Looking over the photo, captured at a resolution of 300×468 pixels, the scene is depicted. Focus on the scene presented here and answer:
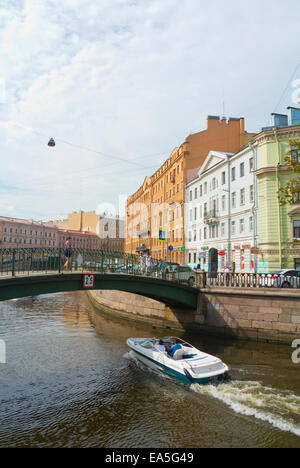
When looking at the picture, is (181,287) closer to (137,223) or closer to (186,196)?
(186,196)

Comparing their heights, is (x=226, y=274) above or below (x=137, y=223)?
below

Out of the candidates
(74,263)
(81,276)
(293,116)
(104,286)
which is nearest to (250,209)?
(293,116)

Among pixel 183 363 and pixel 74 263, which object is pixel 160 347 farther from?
pixel 74 263

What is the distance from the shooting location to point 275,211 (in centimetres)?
2442

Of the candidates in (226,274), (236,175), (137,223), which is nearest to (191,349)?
(226,274)

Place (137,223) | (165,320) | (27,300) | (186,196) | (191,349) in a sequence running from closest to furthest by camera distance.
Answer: (191,349) → (165,320) → (27,300) → (186,196) → (137,223)

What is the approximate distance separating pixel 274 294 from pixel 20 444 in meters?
13.0

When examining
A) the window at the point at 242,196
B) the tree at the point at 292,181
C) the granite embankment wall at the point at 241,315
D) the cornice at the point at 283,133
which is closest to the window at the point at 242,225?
the window at the point at 242,196

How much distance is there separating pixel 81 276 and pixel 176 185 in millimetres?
31244

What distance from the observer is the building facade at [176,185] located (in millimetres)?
38594

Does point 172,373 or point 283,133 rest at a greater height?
point 283,133

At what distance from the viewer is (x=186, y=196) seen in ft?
134

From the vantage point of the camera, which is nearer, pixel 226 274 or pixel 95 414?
pixel 95 414

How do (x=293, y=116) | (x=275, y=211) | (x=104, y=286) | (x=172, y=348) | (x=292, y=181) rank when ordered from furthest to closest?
(x=293, y=116), (x=275, y=211), (x=104, y=286), (x=292, y=181), (x=172, y=348)
